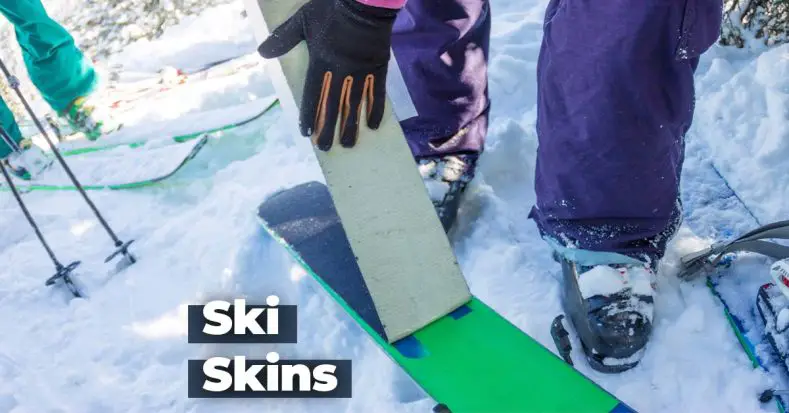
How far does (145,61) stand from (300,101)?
3.38 meters

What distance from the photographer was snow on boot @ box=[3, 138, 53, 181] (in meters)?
2.72

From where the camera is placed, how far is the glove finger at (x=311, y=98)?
3.83ft

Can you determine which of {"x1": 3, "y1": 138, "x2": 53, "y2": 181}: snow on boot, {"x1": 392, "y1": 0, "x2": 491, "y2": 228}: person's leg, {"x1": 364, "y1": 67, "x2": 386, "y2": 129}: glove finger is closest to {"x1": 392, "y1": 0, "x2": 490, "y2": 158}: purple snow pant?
{"x1": 392, "y1": 0, "x2": 491, "y2": 228}: person's leg

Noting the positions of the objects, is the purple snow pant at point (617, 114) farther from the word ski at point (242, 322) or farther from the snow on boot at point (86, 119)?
the snow on boot at point (86, 119)

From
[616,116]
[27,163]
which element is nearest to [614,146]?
[616,116]

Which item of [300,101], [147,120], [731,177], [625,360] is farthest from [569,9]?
[147,120]

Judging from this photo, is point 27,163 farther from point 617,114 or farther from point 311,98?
point 617,114

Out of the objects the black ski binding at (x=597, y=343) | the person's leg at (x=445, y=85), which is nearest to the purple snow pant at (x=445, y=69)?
the person's leg at (x=445, y=85)

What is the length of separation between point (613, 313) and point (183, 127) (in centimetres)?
218

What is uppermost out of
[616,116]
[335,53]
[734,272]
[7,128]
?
[335,53]

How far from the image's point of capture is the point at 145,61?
418 cm

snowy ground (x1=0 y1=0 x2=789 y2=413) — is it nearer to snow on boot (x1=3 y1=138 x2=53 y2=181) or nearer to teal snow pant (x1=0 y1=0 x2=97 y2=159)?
snow on boot (x1=3 y1=138 x2=53 y2=181)

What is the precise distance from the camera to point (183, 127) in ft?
9.06

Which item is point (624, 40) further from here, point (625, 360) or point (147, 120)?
point (147, 120)
